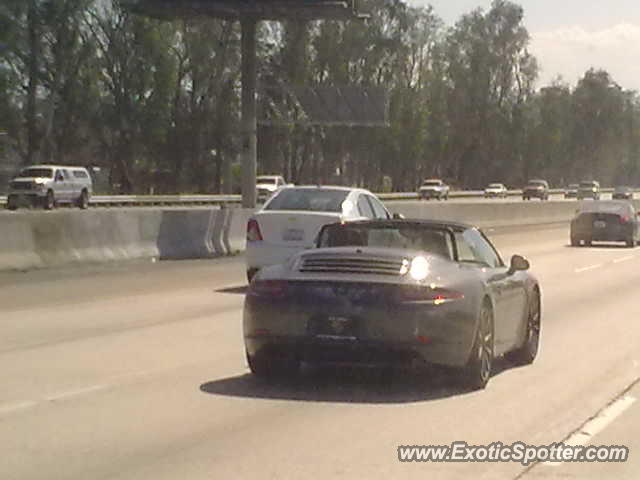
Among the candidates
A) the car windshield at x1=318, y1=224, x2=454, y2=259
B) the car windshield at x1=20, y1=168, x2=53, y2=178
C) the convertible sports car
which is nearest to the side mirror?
the car windshield at x1=318, y1=224, x2=454, y2=259

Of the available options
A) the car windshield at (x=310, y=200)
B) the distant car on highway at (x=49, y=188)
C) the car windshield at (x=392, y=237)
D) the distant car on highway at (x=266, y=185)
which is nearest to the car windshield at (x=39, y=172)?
the distant car on highway at (x=49, y=188)

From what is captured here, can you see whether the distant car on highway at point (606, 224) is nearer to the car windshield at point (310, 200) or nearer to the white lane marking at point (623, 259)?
the white lane marking at point (623, 259)

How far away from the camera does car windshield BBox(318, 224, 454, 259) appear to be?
11645 millimetres

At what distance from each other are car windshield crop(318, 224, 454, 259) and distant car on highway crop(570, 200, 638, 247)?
28.5 metres

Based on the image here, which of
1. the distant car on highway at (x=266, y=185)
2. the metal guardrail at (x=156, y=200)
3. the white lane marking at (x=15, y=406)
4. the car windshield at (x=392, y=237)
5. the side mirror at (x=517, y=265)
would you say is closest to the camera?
the white lane marking at (x=15, y=406)

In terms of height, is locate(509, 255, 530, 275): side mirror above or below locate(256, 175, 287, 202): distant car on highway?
above

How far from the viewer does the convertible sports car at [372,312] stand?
10.2 meters

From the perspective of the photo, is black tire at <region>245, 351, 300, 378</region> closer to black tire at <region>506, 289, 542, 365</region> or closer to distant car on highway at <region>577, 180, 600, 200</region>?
black tire at <region>506, 289, 542, 365</region>

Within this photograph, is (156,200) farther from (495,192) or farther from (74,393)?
(74,393)

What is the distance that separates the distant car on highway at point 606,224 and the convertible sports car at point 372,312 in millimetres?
29359

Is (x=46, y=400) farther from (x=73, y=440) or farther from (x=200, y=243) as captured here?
(x=200, y=243)

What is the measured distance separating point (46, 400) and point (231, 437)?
6.70 feet

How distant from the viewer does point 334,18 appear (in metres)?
46.9

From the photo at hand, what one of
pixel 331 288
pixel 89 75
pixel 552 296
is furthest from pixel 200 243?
pixel 89 75
